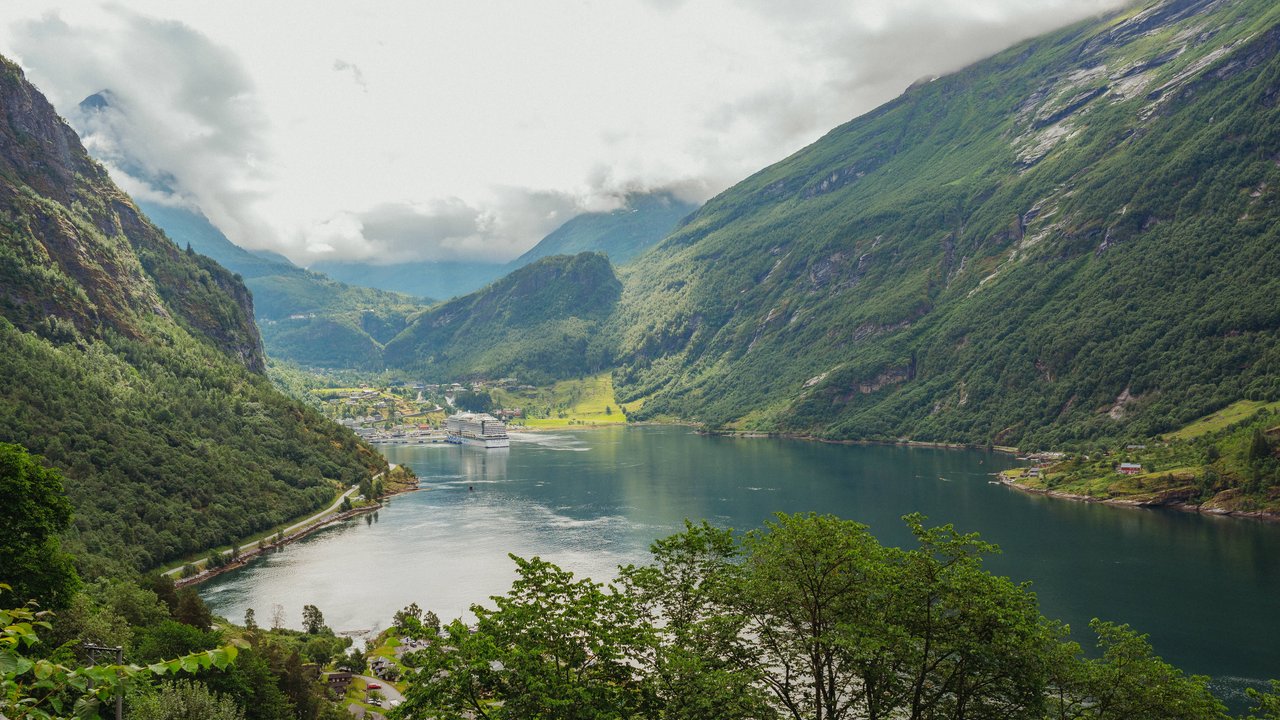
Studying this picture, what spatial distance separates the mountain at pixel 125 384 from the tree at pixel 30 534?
30.6 metres

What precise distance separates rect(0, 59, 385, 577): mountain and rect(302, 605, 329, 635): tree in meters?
17.6

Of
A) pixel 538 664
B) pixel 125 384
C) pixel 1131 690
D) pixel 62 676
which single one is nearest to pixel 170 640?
pixel 538 664

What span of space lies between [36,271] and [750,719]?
141 meters

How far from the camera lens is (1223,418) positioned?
5635 inches

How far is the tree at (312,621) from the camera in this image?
68.4 meters

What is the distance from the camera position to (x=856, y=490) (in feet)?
446

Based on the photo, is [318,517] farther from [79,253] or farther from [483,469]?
[79,253]

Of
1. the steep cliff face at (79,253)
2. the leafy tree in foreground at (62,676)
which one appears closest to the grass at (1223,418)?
the leafy tree in foreground at (62,676)

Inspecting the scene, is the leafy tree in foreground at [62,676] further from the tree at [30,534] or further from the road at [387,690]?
the road at [387,690]

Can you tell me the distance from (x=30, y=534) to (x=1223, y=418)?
17586 cm

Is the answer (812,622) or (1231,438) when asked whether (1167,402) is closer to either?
(1231,438)

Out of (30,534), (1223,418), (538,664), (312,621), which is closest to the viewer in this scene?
(538,664)

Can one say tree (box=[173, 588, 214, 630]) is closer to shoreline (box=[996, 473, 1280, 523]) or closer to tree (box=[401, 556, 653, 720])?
tree (box=[401, 556, 653, 720])

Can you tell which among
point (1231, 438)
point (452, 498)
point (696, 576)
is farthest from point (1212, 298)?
point (696, 576)
